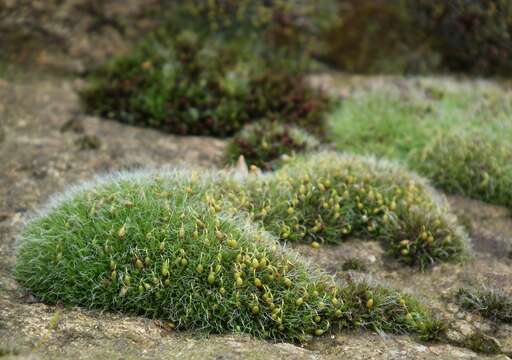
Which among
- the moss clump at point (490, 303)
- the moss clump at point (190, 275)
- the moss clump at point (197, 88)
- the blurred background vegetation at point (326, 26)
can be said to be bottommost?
the moss clump at point (490, 303)

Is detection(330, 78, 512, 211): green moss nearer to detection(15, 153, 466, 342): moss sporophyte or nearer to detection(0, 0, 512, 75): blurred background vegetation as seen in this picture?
detection(0, 0, 512, 75): blurred background vegetation

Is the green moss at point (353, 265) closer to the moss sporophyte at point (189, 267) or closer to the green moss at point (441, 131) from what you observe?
the moss sporophyte at point (189, 267)

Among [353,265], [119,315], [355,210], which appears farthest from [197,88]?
[119,315]

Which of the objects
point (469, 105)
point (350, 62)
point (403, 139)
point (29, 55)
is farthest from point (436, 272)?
point (29, 55)

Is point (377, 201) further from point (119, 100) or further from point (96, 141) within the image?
point (119, 100)

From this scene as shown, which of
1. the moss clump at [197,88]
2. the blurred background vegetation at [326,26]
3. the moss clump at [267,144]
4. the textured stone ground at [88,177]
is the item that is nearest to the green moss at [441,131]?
the textured stone ground at [88,177]

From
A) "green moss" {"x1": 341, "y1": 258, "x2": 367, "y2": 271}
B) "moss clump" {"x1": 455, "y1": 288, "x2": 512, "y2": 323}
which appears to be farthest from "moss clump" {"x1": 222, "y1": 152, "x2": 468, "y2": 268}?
"moss clump" {"x1": 455, "y1": 288, "x2": 512, "y2": 323}
